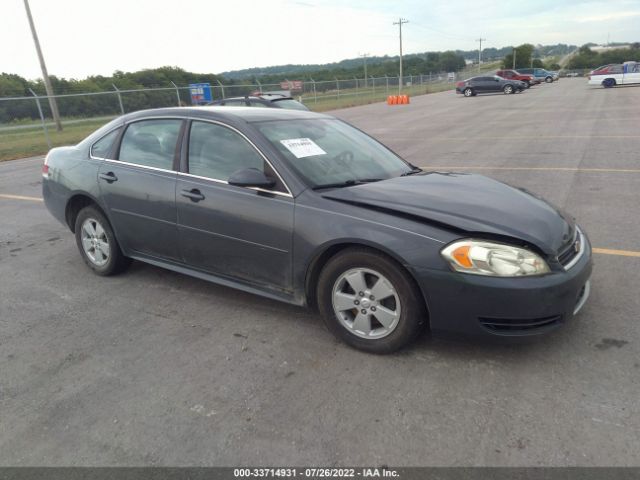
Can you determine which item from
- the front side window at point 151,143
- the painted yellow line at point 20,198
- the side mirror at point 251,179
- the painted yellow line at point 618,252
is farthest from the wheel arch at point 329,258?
the painted yellow line at point 20,198

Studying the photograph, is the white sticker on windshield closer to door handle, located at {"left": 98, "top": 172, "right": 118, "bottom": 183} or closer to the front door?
the front door

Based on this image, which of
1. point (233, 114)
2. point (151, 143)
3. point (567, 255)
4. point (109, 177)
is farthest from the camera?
point (109, 177)

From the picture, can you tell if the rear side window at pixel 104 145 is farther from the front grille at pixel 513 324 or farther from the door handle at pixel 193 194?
the front grille at pixel 513 324

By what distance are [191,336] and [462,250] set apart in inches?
77.3

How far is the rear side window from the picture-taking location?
4.61 m

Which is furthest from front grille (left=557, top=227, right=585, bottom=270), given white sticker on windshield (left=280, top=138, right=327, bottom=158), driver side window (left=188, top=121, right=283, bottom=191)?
driver side window (left=188, top=121, right=283, bottom=191)

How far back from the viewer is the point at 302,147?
3.78 meters

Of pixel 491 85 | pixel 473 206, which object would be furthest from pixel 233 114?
pixel 491 85

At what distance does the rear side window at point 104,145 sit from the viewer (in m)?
4.61

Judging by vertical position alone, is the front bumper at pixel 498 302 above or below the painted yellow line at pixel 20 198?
above

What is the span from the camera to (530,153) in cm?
1085

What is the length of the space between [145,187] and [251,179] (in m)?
1.21

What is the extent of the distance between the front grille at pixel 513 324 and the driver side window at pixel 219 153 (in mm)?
1741

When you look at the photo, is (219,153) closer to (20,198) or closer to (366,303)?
(366,303)
